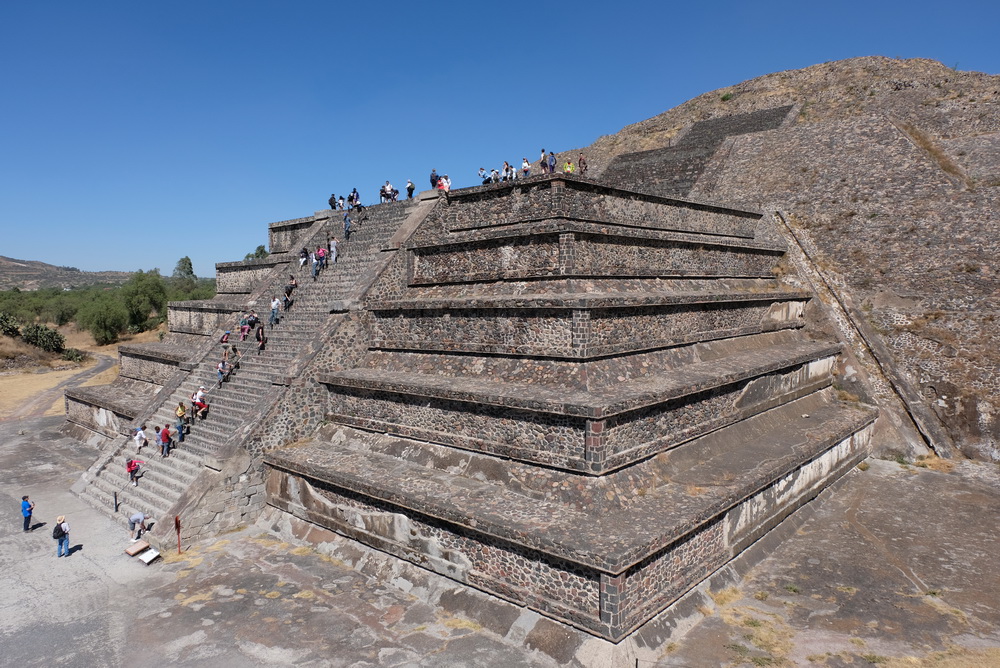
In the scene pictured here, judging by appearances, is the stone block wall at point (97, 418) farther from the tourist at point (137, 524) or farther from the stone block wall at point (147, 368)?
the tourist at point (137, 524)

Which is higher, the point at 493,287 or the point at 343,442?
the point at 493,287

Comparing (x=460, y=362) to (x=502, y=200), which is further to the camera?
(x=502, y=200)

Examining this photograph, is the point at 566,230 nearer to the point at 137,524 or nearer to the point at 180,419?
the point at 137,524

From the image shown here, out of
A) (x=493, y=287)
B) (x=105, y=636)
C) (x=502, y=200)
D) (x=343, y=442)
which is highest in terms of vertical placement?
(x=502, y=200)

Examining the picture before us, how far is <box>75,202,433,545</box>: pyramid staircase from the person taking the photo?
33.8ft

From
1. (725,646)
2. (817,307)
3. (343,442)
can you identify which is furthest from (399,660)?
(817,307)

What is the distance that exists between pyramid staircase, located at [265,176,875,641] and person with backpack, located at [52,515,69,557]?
303cm

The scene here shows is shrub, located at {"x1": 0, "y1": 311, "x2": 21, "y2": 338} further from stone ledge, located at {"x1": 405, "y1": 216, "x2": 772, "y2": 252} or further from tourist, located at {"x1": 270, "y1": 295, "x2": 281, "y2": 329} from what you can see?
stone ledge, located at {"x1": 405, "y1": 216, "x2": 772, "y2": 252}

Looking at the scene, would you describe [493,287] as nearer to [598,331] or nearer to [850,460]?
[598,331]

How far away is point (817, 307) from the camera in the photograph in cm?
1438

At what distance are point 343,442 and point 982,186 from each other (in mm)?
16769

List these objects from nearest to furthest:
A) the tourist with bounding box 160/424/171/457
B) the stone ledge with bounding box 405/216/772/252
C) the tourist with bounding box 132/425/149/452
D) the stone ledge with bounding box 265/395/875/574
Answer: the stone ledge with bounding box 265/395/875/574 < the stone ledge with bounding box 405/216/772/252 < the tourist with bounding box 160/424/171/457 < the tourist with bounding box 132/425/149/452

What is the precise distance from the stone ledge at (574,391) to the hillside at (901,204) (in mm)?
4016

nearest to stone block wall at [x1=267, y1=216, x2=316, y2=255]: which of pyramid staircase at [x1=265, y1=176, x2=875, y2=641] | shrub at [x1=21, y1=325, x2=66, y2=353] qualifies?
pyramid staircase at [x1=265, y1=176, x2=875, y2=641]
